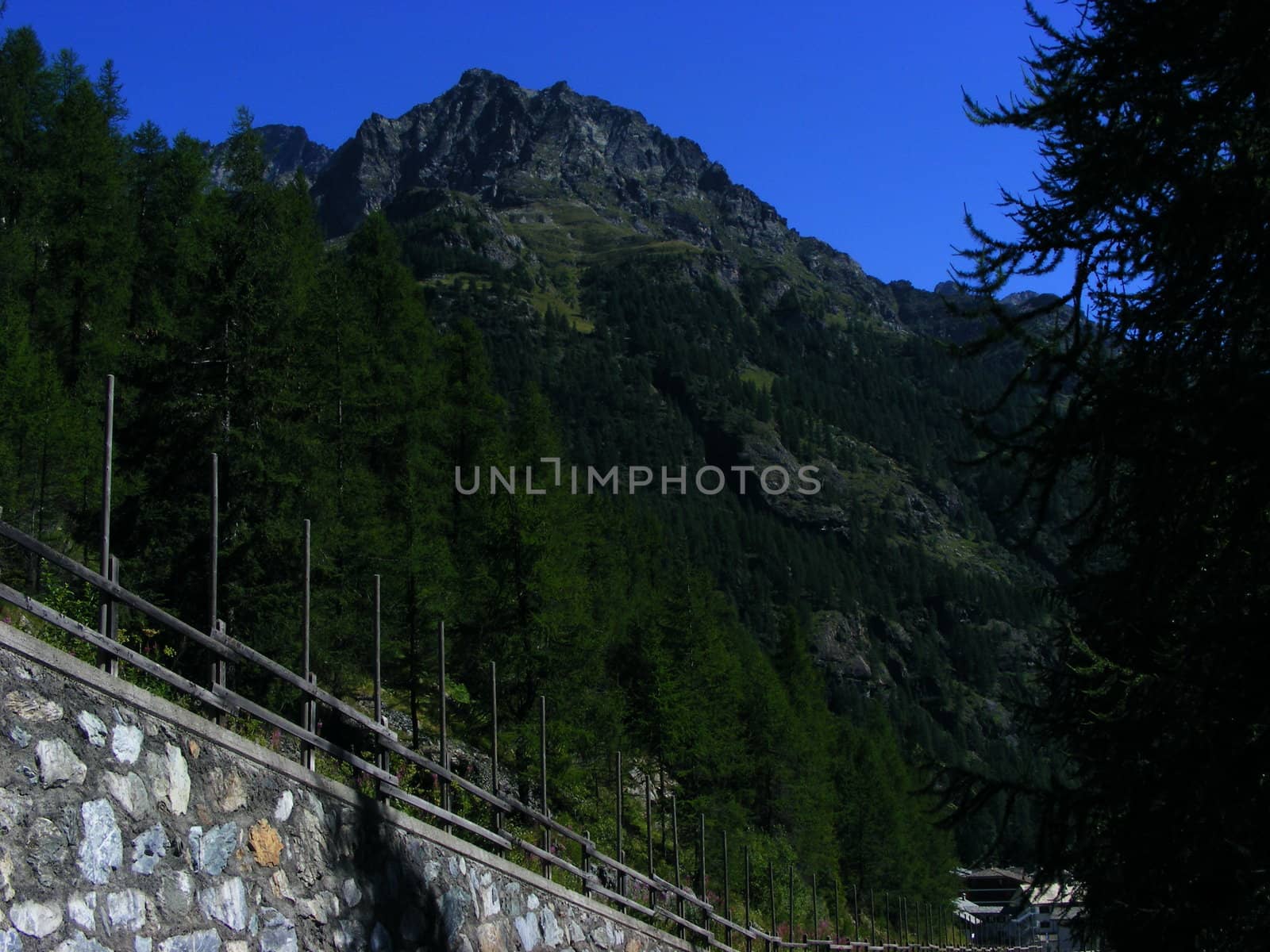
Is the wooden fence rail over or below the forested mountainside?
below

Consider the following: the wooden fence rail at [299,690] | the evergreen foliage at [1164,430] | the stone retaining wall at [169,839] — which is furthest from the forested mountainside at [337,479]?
the stone retaining wall at [169,839]

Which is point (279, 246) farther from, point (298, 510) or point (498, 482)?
point (498, 482)

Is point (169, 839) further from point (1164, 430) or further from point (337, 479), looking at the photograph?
point (337, 479)

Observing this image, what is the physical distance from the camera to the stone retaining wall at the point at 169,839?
5562 millimetres

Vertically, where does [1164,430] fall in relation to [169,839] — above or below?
above

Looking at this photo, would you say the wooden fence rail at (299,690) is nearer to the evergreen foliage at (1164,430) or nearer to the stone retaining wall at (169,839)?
the stone retaining wall at (169,839)

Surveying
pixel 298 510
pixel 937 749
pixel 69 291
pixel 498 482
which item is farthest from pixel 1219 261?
pixel 937 749

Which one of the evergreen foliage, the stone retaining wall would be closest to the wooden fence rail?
the stone retaining wall

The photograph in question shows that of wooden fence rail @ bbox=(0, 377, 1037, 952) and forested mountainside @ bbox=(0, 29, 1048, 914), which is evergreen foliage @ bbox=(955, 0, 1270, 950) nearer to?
forested mountainside @ bbox=(0, 29, 1048, 914)

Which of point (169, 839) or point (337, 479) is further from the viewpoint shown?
point (337, 479)

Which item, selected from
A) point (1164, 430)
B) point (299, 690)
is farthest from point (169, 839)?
point (1164, 430)

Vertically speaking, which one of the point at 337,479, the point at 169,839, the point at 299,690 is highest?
the point at 337,479

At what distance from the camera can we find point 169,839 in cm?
643

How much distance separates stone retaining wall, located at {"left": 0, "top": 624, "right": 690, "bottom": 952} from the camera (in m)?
5.56
